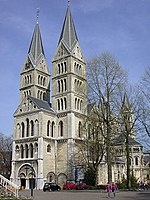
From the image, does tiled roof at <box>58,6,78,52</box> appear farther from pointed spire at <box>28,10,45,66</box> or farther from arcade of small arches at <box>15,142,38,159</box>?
arcade of small arches at <box>15,142,38,159</box>

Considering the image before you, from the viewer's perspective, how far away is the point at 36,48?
69562 millimetres

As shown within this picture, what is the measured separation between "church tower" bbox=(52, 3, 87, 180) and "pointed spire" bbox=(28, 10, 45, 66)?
20.2 ft

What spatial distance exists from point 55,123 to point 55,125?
41 cm

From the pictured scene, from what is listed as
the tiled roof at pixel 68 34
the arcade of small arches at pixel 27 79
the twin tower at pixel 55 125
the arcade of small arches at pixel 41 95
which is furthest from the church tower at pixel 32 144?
the tiled roof at pixel 68 34

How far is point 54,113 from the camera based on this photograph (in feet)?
190

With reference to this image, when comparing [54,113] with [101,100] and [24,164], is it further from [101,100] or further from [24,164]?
[101,100]

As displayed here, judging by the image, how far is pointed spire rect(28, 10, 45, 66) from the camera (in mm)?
67581

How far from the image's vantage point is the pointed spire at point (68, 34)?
63156mm

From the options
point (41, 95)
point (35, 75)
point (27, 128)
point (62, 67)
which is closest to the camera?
point (27, 128)

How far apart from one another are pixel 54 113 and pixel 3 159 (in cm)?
2395

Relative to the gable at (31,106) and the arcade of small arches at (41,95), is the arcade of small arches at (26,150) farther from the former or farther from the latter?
the arcade of small arches at (41,95)

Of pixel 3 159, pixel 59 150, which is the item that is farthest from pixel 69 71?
pixel 3 159

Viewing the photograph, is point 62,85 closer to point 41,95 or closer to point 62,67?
point 62,67

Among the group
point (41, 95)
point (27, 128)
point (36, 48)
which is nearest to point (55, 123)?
point (27, 128)
